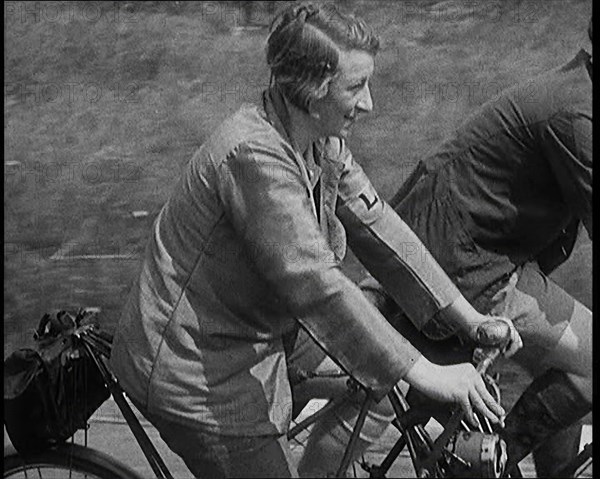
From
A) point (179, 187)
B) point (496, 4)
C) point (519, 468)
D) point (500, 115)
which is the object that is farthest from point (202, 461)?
point (496, 4)

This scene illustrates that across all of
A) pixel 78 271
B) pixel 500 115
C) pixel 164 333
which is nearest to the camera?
pixel 164 333

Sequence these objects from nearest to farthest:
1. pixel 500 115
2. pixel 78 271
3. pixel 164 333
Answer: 1. pixel 164 333
2. pixel 500 115
3. pixel 78 271

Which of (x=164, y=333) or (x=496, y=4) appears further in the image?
(x=496, y=4)

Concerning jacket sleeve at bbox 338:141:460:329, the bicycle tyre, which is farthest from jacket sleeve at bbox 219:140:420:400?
the bicycle tyre

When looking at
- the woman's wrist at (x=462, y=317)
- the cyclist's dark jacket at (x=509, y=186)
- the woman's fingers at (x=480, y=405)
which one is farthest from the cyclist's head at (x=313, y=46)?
the woman's fingers at (x=480, y=405)

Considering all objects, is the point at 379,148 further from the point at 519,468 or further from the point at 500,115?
the point at 519,468

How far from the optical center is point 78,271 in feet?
7.95

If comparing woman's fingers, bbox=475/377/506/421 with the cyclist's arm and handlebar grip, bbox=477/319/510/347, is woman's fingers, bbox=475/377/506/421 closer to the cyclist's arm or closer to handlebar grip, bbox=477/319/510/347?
handlebar grip, bbox=477/319/510/347

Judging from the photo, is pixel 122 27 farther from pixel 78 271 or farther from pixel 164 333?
pixel 164 333

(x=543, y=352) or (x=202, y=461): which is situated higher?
(x=543, y=352)

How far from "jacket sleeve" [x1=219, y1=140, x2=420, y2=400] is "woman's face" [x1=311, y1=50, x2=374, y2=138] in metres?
0.12

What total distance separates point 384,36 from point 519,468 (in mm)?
956

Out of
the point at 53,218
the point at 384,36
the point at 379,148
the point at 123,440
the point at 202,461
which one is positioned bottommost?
the point at 123,440

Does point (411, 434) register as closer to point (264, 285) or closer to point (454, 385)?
point (454, 385)
